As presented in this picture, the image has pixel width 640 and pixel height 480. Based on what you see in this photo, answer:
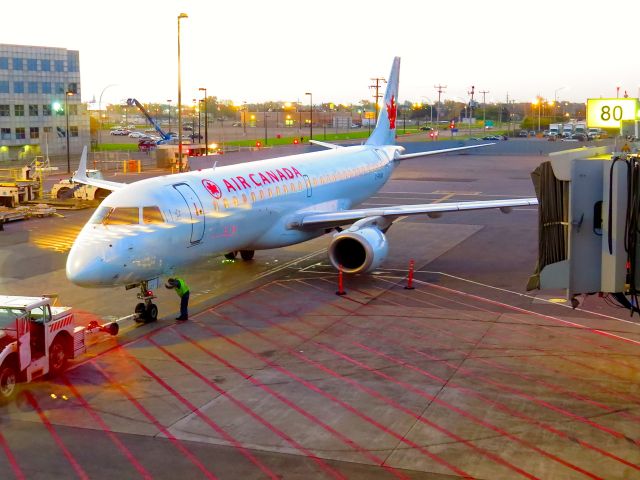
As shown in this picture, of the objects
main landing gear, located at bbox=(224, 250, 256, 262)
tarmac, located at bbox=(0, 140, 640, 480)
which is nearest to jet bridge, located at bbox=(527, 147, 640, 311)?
tarmac, located at bbox=(0, 140, 640, 480)

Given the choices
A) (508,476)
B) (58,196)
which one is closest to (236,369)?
(508,476)

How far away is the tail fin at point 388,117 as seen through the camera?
128ft

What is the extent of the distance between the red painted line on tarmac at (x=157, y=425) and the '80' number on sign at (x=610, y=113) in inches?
364

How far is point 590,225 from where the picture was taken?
11.2 m

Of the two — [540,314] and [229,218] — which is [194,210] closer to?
[229,218]

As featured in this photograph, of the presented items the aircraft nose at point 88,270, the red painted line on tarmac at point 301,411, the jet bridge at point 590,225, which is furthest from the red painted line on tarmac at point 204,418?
the jet bridge at point 590,225

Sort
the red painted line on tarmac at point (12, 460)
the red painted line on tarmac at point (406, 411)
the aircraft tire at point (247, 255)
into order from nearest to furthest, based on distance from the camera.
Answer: the red painted line on tarmac at point (12, 460), the red painted line on tarmac at point (406, 411), the aircraft tire at point (247, 255)

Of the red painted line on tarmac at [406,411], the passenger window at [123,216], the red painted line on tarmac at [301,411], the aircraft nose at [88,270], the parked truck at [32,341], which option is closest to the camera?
the red painted line on tarmac at [406,411]

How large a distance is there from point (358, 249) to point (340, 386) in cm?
1065

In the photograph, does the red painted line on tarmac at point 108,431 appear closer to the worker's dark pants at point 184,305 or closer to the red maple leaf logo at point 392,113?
the worker's dark pants at point 184,305

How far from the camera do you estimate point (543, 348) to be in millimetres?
18594

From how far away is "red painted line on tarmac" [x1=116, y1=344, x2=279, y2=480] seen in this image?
12.3 m

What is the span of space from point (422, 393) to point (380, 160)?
863 inches

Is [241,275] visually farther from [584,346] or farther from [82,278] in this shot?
[584,346]
